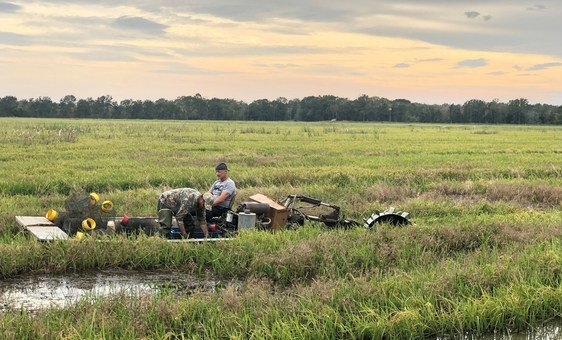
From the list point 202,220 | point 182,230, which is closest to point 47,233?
point 182,230

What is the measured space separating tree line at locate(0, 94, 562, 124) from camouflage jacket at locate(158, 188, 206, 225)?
132586mm

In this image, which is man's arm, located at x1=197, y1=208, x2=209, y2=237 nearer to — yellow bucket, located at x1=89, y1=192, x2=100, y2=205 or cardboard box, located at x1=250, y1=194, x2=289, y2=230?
cardboard box, located at x1=250, y1=194, x2=289, y2=230

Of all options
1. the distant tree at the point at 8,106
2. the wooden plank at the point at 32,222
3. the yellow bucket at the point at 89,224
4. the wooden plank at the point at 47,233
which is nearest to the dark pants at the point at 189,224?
the yellow bucket at the point at 89,224

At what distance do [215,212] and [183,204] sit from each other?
4.07 feet

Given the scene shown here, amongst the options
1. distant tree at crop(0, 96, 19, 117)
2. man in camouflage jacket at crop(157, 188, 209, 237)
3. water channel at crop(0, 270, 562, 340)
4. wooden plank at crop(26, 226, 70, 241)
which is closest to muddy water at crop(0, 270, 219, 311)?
water channel at crop(0, 270, 562, 340)

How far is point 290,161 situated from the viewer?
24156 mm

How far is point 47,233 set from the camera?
8922 mm

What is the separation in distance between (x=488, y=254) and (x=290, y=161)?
15.5 m

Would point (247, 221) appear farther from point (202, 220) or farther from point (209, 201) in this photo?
point (209, 201)

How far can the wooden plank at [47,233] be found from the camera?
8.63m

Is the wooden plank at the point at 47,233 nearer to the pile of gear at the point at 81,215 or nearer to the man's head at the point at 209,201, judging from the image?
the pile of gear at the point at 81,215

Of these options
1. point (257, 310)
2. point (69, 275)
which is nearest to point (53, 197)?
point (69, 275)

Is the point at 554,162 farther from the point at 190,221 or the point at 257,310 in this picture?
the point at 257,310

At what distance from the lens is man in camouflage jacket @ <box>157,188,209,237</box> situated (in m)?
9.88
